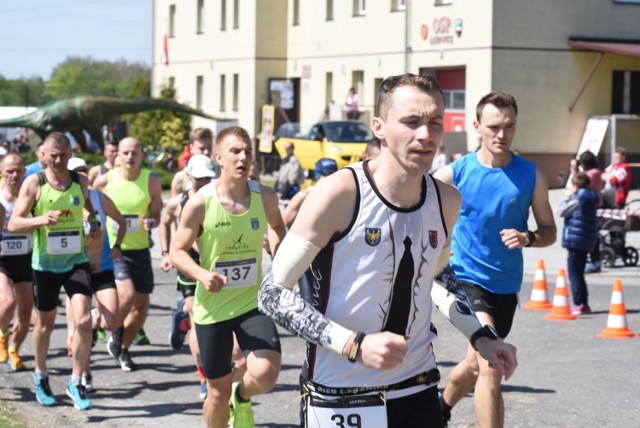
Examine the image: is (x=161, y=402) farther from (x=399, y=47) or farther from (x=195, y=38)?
(x=195, y=38)

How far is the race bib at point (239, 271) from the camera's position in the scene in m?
7.66

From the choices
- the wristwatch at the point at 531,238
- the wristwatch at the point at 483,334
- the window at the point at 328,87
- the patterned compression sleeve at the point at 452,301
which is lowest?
the wristwatch at the point at 483,334

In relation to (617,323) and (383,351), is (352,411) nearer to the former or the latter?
(383,351)

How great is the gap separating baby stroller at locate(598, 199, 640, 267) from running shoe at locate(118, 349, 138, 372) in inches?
355

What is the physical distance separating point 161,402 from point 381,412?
5.25 meters

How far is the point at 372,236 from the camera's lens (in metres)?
4.45

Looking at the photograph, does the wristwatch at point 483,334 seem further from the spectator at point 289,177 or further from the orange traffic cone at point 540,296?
the spectator at point 289,177

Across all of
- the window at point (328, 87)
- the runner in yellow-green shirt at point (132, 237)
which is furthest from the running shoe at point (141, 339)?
the window at point (328, 87)

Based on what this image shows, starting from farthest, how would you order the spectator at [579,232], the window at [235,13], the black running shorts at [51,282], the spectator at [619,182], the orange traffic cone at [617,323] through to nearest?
the window at [235,13], the spectator at [619,182], the spectator at [579,232], the orange traffic cone at [617,323], the black running shorts at [51,282]

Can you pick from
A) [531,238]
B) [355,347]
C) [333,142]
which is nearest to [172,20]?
[333,142]

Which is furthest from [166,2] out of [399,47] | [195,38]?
[399,47]

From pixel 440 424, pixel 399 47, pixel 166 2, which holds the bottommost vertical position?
pixel 440 424

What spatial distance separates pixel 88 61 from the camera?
128 metres

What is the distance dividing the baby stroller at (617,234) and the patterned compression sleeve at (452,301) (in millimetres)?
13406
